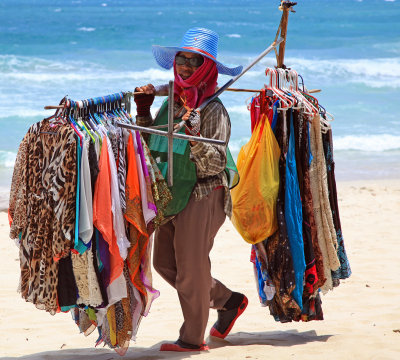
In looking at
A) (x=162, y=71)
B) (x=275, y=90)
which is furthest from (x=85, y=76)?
(x=275, y=90)

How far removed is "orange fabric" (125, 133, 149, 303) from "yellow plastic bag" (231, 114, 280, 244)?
658 millimetres

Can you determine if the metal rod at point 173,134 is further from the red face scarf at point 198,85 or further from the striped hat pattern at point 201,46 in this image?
the striped hat pattern at point 201,46

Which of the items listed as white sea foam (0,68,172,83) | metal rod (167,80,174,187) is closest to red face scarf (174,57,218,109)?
metal rod (167,80,174,187)

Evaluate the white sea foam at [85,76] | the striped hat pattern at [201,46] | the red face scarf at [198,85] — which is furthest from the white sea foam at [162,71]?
the red face scarf at [198,85]

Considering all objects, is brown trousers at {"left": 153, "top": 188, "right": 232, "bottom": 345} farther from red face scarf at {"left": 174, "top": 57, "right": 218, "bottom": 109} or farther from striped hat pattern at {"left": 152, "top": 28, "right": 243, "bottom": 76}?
striped hat pattern at {"left": 152, "top": 28, "right": 243, "bottom": 76}

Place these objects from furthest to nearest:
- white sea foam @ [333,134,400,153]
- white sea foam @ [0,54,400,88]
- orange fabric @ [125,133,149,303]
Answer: white sea foam @ [0,54,400,88] < white sea foam @ [333,134,400,153] < orange fabric @ [125,133,149,303]

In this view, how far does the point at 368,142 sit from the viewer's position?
12500 millimetres

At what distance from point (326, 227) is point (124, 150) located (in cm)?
131

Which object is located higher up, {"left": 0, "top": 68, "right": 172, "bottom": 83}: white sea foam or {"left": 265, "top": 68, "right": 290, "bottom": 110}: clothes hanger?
{"left": 0, "top": 68, "right": 172, "bottom": 83}: white sea foam

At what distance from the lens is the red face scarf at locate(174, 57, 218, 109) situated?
140 inches

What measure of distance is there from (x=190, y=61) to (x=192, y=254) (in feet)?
3.41

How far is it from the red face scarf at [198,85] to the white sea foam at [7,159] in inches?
313

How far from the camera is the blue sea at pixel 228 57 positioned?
13133 mm

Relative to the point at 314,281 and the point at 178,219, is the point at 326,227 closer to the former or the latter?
the point at 314,281
